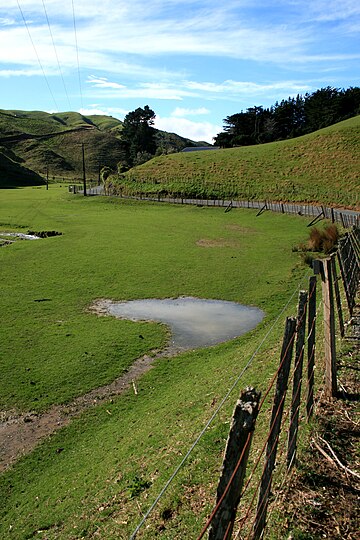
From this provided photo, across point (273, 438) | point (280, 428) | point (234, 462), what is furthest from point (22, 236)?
point (234, 462)

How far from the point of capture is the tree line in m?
107

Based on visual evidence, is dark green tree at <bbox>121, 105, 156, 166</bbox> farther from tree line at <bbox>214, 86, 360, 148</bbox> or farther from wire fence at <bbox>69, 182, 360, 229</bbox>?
wire fence at <bbox>69, 182, 360, 229</bbox>

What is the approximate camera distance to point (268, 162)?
3029 inches

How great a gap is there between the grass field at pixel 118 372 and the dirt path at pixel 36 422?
0.32m

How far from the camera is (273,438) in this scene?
469 cm

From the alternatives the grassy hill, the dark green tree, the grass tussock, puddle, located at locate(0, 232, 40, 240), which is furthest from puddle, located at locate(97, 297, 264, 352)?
the dark green tree

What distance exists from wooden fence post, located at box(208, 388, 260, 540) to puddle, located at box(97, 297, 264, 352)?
479 inches

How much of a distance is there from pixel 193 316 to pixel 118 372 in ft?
19.3

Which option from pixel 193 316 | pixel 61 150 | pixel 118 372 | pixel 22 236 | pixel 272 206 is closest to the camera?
pixel 118 372

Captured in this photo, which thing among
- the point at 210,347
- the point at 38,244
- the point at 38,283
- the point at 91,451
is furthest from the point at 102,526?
the point at 38,244

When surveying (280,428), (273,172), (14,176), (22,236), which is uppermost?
(14,176)

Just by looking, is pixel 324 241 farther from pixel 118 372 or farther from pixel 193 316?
pixel 118 372

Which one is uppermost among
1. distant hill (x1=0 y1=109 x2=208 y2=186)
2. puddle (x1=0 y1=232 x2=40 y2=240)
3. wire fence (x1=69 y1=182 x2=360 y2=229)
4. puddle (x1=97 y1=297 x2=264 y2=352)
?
distant hill (x1=0 y1=109 x2=208 y2=186)

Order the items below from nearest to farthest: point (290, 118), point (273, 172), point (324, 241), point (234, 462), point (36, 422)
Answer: point (234, 462), point (36, 422), point (324, 241), point (273, 172), point (290, 118)
